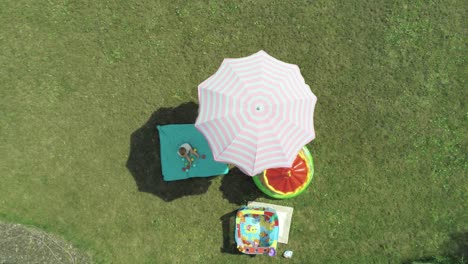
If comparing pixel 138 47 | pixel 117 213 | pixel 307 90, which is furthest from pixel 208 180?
pixel 138 47

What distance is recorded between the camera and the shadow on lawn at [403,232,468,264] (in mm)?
8477

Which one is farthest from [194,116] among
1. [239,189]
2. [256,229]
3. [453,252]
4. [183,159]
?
[453,252]

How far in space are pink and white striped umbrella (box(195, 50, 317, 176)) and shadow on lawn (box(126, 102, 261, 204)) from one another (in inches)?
73.7

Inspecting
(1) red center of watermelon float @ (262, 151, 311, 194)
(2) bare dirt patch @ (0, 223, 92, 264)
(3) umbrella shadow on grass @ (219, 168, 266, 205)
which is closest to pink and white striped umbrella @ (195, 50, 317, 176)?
(1) red center of watermelon float @ (262, 151, 311, 194)

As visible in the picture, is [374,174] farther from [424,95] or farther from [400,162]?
[424,95]

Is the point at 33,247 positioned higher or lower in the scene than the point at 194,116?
lower

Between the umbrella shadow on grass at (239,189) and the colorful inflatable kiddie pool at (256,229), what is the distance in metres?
0.42

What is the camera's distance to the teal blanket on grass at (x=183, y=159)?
855cm

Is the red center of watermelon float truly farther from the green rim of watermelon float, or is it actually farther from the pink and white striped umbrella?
the pink and white striped umbrella

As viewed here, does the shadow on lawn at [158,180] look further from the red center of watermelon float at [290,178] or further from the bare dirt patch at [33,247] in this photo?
the bare dirt patch at [33,247]

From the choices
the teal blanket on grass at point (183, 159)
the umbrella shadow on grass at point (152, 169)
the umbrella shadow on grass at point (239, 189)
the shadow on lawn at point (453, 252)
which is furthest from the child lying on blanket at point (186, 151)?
the shadow on lawn at point (453, 252)

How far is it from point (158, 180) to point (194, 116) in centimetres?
190

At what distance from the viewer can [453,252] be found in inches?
339

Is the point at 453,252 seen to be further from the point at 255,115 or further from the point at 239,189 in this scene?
the point at 255,115
